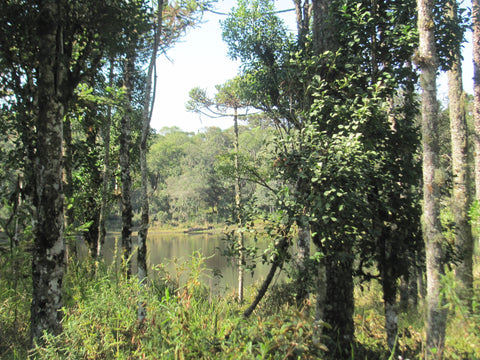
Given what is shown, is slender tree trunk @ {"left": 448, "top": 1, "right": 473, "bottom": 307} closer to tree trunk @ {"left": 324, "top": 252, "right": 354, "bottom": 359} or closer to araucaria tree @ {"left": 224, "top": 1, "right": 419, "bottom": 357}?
araucaria tree @ {"left": 224, "top": 1, "right": 419, "bottom": 357}

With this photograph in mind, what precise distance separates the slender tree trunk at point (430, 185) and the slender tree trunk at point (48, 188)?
4360 mm

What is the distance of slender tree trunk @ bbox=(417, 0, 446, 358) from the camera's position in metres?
3.49

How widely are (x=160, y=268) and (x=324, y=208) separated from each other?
1945 mm

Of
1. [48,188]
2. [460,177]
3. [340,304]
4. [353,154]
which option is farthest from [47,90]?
[460,177]

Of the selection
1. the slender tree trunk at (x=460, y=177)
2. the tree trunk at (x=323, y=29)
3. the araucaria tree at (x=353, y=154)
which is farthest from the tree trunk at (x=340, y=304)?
the tree trunk at (x=323, y=29)

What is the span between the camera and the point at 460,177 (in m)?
5.65

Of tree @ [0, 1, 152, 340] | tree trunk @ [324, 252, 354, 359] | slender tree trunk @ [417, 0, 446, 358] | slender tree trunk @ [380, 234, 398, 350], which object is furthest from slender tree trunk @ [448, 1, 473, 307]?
tree @ [0, 1, 152, 340]

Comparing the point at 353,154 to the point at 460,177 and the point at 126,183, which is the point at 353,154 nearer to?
the point at 460,177

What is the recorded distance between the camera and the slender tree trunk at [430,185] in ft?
11.5

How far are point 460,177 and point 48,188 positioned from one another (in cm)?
656

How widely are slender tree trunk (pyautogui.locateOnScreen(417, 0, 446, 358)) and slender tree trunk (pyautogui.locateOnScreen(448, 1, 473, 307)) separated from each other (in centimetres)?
120

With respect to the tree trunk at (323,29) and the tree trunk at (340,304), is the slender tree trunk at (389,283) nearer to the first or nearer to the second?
the tree trunk at (340,304)

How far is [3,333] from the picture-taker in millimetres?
4180

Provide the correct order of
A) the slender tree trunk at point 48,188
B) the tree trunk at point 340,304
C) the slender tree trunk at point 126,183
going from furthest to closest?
the slender tree trunk at point 126,183, the tree trunk at point 340,304, the slender tree trunk at point 48,188
